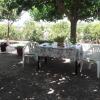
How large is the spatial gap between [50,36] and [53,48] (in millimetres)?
10936

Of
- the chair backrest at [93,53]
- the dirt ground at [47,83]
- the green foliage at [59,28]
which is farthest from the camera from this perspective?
the green foliage at [59,28]

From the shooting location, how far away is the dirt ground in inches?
216

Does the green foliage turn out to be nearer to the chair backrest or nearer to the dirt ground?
the dirt ground

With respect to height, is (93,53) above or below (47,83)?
above

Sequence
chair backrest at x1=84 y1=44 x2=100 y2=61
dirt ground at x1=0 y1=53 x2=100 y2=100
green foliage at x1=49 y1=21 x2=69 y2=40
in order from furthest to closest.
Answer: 1. green foliage at x1=49 y1=21 x2=69 y2=40
2. chair backrest at x1=84 y1=44 x2=100 y2=61
3. dirt ground at x1=0 y1=53 x2=100 y2=100

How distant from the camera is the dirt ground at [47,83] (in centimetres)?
548

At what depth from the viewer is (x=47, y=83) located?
6.49 metres

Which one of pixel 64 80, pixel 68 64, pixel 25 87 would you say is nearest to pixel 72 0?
pixel 68 64

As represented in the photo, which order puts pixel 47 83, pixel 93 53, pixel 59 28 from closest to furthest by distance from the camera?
pixel 47 83, pixel 93 53, pixel 59 28

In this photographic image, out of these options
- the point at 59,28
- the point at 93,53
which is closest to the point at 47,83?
the point at 93,53

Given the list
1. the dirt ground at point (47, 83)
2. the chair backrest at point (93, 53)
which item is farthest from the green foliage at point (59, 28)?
the chair backrest at point (93, 53)

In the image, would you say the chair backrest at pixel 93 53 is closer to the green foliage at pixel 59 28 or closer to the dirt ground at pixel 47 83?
the dirt ground at pixel 47 83

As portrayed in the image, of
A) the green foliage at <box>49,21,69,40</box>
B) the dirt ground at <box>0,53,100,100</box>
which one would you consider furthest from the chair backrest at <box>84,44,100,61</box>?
the green foliage at <box>49,21,69,40</box>

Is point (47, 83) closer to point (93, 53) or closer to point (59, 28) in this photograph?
point (93, 53)
